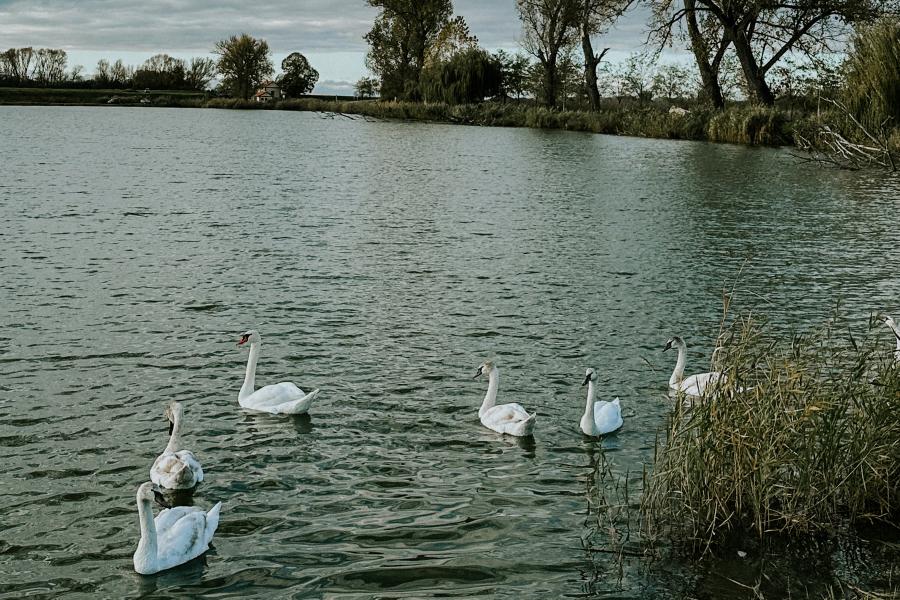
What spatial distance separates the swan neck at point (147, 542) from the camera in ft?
18.4

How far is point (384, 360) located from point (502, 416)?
7.55 feet

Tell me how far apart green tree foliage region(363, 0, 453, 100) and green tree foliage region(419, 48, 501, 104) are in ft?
35.8

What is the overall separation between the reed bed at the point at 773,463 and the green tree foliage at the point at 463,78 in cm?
6056

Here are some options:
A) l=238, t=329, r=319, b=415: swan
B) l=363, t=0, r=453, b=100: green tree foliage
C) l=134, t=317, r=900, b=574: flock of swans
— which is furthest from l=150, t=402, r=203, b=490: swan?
l=363, t=0, r=453, b=100: green tree foliage

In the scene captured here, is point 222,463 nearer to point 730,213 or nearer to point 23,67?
point 730,213

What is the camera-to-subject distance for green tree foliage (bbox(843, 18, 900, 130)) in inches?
782

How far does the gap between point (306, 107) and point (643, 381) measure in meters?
90.0

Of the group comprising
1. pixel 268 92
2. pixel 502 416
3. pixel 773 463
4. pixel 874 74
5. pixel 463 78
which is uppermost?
pixel 268 92

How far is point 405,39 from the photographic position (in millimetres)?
78375

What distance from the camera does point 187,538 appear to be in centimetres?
577

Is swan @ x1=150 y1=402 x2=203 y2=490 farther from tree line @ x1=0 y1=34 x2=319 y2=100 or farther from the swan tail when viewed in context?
tree line @ x1=0 y1=34 x2=319 y2=100

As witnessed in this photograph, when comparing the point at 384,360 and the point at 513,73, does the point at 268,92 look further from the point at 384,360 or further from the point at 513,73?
the point at 384,360

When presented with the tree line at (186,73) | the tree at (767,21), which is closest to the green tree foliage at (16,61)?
the tree line at (186,73)

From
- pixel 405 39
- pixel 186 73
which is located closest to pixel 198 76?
pixel 186 73
